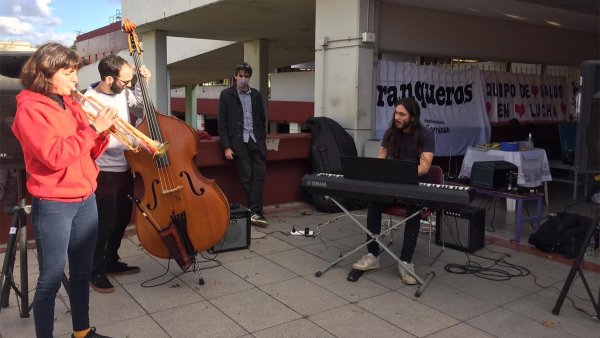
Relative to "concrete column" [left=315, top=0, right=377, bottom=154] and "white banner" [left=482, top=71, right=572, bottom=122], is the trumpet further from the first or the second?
"white banner" [left=482, top=71, right=572, bottom=122]

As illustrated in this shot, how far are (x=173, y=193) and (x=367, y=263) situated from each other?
64.6 inches

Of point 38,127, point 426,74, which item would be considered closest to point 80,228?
point 38,127

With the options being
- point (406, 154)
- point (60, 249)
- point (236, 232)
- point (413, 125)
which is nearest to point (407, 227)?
point (406, 154)

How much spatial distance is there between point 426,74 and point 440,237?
319 centimetres

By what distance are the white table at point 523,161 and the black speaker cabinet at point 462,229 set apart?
1481 mm

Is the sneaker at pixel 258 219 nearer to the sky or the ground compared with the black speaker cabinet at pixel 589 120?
nearer to the ground

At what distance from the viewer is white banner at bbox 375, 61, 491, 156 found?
22.6 ft

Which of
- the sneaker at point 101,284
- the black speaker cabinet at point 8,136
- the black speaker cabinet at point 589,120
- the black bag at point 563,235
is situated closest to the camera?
the black speaker cabinet at point 589,120

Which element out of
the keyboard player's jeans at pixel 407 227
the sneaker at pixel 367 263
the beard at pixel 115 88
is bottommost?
the sneaker at pixel 367 263

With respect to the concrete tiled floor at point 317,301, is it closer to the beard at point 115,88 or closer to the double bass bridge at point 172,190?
the double bass bridge at point 172,190

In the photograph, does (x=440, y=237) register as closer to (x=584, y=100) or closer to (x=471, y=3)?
(x=584, y=100)

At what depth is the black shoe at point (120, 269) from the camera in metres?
4.09

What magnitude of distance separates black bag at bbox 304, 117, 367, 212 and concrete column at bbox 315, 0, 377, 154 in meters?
0.20

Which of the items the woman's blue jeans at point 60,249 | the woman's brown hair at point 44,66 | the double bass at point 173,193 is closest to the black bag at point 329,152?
the double bass at point 173,193
